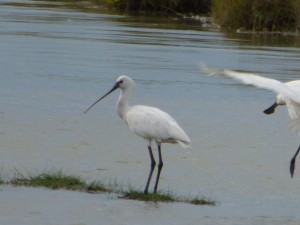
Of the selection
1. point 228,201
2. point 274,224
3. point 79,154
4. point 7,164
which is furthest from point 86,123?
point 274,224

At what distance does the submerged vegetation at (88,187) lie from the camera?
950 cm

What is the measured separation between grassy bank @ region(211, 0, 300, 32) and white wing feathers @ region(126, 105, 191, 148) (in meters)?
25.1

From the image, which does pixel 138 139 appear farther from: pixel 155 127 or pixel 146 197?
pixel 146 197

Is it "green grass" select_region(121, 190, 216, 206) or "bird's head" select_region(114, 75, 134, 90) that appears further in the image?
"bird's head" select_region(114, 75, 134, 90)

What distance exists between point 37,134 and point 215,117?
11.3ft

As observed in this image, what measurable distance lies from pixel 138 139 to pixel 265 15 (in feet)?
74.9

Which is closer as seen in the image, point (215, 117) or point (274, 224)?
point (274, 224)

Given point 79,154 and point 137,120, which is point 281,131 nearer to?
point 79,154

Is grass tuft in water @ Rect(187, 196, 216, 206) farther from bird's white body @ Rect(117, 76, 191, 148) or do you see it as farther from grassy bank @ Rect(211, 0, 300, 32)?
grassy bank @ Rect(211, 0, 300, 32)

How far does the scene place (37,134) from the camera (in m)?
13.1

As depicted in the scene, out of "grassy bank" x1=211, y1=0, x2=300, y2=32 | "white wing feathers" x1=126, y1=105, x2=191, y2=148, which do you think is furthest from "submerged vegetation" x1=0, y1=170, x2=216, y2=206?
"grassy bank" x1=211, y1=0, x2=300, y2=32

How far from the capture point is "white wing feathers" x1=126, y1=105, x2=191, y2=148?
32.9 feet

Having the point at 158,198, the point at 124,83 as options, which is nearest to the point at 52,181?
the point at 158,198

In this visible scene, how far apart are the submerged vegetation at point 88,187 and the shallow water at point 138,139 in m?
0.15
